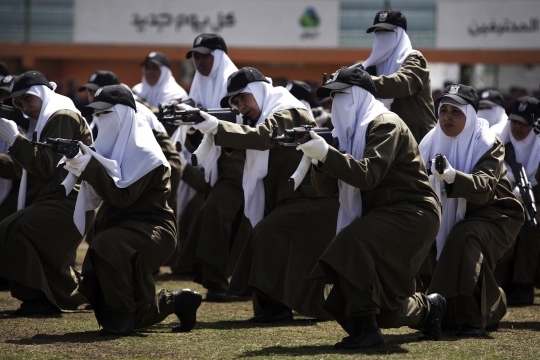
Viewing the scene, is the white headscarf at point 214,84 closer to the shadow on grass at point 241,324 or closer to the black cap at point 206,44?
the black cap at point 206,44

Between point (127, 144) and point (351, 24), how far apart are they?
2197 cm

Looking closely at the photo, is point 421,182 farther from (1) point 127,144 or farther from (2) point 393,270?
(1) point 127,144

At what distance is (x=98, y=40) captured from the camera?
28.4m

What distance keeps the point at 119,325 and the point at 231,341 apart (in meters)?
0.82

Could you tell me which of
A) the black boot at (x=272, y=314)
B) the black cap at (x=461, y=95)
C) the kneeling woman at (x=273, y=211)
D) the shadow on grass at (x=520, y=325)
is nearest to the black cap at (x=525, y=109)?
the black cap at (x=461, y=95)

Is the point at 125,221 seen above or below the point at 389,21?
below

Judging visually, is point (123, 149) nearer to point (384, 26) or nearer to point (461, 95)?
point (461, 95)

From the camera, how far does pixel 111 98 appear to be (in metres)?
6.68

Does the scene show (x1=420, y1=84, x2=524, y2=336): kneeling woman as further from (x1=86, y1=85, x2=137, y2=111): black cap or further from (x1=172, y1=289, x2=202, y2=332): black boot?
(x1=86, y1=85, x2=137, y2=111): black cap

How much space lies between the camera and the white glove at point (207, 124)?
6.69 metres

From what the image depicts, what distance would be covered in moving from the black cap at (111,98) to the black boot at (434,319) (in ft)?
8.74

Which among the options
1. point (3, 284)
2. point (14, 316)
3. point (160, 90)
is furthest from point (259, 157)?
point (160, 90)

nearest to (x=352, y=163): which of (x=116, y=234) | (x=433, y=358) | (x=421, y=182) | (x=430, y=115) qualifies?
(x=421, y=182)

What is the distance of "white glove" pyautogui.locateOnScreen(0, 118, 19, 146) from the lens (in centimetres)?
734
